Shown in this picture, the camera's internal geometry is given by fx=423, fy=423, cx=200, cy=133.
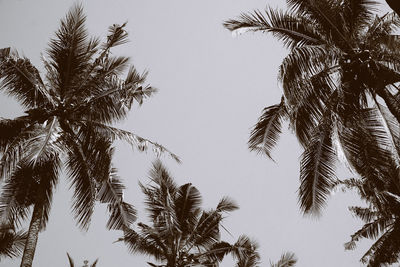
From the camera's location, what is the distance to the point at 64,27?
12797 mm

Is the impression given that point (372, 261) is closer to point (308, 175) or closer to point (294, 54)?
point (308, 175)

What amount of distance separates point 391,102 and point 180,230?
27.4 ft

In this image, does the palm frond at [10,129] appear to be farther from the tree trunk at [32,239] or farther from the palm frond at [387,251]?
the palm frond at [387,251]

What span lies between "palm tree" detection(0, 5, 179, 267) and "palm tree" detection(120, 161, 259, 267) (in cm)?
266

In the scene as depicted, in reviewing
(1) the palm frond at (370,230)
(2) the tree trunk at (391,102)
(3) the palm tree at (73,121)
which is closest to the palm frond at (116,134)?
(3) the palm tree at (73,121)

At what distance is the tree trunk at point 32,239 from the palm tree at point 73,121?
0.04 meters

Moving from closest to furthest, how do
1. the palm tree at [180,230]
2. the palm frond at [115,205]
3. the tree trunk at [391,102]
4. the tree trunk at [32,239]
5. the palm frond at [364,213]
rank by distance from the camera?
the tree trunk at [391,102], the tree trunk at [32,239], the palm frond at [115,205], the palm tree at [180,230], the palm frond at [364,213]

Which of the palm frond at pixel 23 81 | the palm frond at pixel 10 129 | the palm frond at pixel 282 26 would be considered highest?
the palm frond at pixel 282 26

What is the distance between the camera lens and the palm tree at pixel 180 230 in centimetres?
1497

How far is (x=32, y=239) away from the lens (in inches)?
414

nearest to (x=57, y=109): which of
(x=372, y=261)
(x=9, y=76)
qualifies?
(x=9, y=76)

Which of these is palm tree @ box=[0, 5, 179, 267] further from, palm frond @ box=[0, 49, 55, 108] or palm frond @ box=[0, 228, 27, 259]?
palm frond @ box=[0, 228, 27, 259]

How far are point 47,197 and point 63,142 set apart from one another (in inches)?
70.7

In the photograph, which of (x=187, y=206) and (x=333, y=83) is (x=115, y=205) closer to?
(x=187, y=206)
